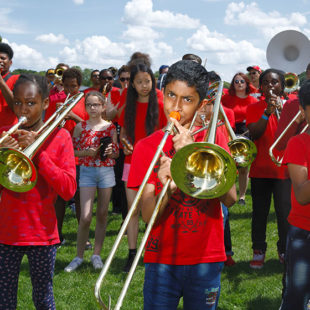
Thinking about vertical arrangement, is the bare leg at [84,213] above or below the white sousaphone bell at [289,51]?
below

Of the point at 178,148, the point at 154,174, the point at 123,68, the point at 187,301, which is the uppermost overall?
the point at 123,68

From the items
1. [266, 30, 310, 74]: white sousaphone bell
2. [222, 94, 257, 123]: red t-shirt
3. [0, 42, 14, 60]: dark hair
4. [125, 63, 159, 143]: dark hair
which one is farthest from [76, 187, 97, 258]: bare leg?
[266, 30, 310, 74]: white sousaphone bell

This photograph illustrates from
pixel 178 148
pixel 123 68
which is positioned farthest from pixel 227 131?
pixel 123 68

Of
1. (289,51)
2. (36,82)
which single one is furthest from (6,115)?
(289,51)

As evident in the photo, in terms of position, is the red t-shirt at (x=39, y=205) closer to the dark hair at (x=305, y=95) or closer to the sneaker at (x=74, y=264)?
the dark hair at (x=305, y=95)

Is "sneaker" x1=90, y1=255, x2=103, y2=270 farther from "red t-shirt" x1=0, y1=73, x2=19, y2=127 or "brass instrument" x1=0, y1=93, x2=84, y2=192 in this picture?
"brass instrument" x1=0, y1=93, x2=84, y2=192

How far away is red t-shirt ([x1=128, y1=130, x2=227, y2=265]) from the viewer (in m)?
2.12

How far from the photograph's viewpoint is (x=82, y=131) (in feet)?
16.2

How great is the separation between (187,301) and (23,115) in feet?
5.09

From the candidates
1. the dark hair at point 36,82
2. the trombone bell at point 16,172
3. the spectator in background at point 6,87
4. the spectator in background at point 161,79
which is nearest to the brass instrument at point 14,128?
the trombone bell at point 16,172

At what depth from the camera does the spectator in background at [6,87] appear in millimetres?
4152

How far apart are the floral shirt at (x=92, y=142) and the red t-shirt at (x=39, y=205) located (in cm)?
194

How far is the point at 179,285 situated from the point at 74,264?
2.77 meters

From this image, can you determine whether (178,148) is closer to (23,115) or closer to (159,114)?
(23,115)
